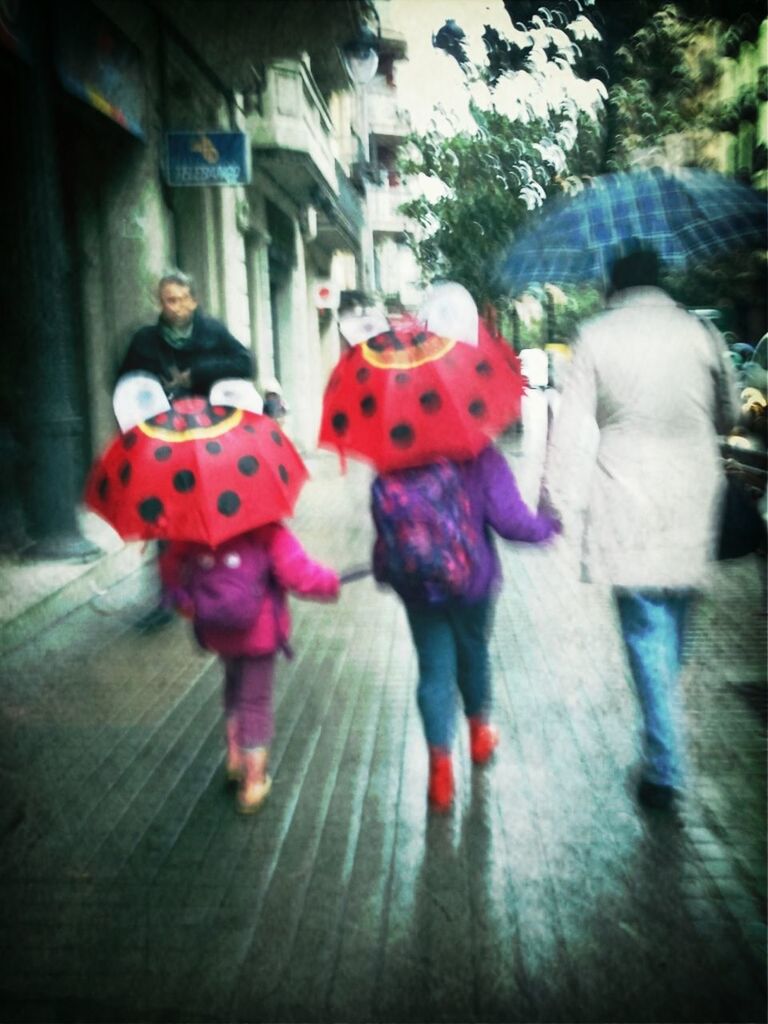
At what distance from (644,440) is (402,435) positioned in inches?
30.6

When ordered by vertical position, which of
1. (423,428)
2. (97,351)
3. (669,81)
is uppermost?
(669,81)

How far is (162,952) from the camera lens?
2693mm

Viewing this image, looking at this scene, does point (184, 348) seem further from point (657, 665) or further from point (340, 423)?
point (657, 665)

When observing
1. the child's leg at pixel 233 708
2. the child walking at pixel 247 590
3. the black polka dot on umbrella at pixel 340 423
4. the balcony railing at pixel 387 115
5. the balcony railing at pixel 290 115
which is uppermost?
the balcony railing at pixel 290 115

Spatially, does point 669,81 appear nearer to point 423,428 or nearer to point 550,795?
point 423,428

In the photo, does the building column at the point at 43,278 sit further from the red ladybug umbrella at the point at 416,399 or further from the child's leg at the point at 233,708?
the red ladybug umbrella at the point at 416,399

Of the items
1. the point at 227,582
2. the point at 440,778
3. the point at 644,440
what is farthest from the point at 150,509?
the point at 644,440

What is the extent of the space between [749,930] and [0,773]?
7.84ft

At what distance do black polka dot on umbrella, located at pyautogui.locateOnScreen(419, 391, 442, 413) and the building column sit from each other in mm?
971

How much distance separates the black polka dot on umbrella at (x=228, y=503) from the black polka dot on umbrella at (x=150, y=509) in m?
0.16

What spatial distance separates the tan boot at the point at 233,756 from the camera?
3443 mm

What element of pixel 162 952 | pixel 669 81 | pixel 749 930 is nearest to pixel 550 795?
pixel 749 930

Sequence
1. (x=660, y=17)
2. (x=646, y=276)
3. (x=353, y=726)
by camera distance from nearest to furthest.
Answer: (x=660, y=17)
(x=646, y=276)
(x=353, y=726)

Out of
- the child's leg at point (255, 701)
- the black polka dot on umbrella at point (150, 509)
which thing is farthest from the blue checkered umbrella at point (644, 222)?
the child's leg at point (255, 701)
